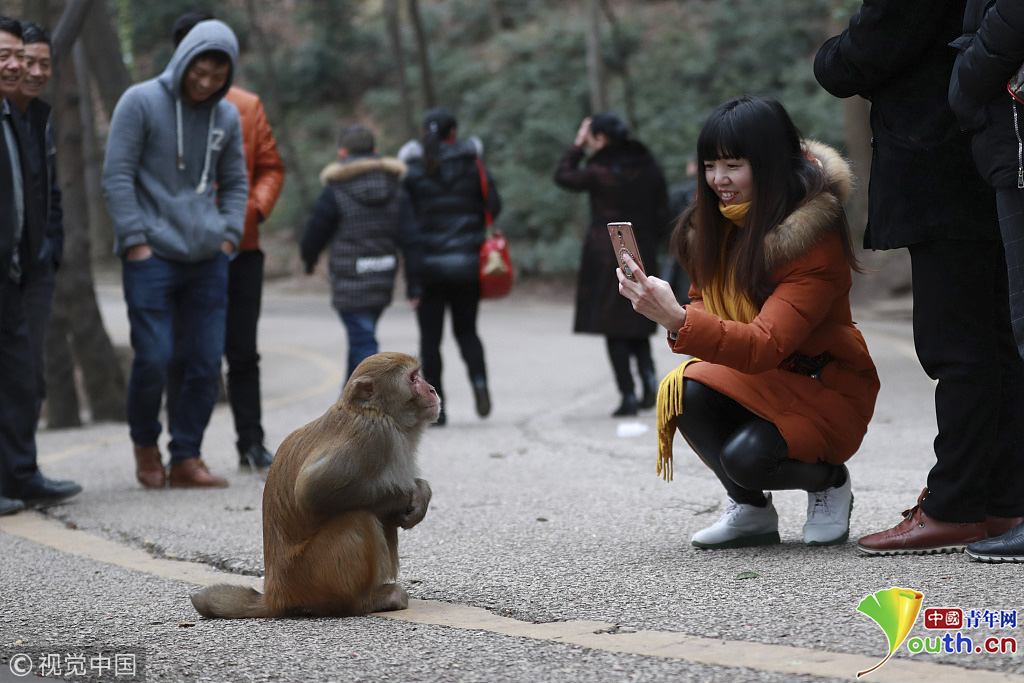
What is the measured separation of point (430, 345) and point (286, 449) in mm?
5131

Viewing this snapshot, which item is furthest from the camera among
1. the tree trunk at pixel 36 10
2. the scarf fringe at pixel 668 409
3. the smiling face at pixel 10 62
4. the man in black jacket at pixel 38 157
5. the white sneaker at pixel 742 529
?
the tree trunk at pixel 36 10

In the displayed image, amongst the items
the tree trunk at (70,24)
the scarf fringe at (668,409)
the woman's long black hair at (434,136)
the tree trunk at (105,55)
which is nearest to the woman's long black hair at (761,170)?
the scarf fringe at (668,409)

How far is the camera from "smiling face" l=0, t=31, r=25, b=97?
5488 mm

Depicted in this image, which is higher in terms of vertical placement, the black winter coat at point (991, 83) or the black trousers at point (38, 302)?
the black winter coat at point (991, 83)

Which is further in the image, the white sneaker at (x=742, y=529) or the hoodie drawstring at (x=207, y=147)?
the hoodie drawstring at (x=207, y=147)

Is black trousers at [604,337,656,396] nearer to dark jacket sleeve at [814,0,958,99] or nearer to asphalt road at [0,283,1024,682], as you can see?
asphalt road at [0,283,1024,682]

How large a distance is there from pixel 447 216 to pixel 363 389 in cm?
545

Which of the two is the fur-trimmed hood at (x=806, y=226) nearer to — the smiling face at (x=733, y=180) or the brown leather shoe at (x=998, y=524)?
the smiling face at (x=733, y=180)

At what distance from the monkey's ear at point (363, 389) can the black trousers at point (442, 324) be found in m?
5.14

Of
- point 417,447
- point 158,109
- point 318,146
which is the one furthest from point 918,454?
point 318,146

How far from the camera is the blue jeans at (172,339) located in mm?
6109

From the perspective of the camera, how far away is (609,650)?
3023mm

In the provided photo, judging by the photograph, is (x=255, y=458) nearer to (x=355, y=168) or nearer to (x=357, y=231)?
(x=357, y=231)

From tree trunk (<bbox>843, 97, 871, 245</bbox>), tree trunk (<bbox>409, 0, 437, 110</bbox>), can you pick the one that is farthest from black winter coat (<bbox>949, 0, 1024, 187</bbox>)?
tree trunk (<bbox>409, 0, 437, 110</bbox>)
